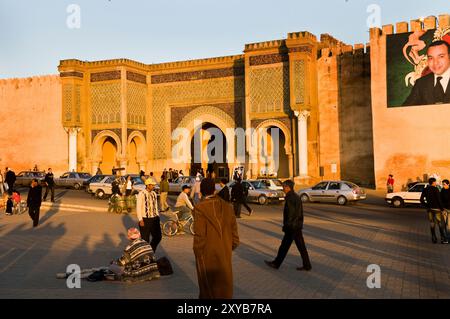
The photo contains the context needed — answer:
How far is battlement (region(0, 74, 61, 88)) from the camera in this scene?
39.3 metres

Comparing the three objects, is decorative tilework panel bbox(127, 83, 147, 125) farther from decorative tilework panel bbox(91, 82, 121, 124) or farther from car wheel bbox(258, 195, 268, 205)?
car wheel bbox(258, 195, 268, 205)

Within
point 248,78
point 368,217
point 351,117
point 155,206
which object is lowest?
point 368,217

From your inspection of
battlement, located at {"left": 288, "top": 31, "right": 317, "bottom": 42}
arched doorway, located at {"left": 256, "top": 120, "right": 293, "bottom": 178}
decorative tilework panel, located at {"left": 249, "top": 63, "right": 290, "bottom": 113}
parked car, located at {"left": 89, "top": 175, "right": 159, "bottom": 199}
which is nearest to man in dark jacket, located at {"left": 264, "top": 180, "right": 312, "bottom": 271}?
parked car, located at {"left": 89, "top": 175, "right": 159, "bottom": 199}

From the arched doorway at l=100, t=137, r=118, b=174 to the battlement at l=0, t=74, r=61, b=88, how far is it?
220 inches

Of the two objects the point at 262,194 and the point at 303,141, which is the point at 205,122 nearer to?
the point at 303,141

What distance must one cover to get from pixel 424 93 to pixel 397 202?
8.35 meters

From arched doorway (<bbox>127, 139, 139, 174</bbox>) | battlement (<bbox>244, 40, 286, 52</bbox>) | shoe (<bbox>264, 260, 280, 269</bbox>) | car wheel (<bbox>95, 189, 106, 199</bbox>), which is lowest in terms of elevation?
shoe (<bbox>264, 260, 280, 269</bbox>)

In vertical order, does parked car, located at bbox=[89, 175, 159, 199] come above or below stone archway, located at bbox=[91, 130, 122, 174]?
below

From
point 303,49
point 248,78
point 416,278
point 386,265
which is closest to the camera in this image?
point 416,278

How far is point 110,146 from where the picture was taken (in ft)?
134

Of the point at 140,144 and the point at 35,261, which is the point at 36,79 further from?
the point at 35,261

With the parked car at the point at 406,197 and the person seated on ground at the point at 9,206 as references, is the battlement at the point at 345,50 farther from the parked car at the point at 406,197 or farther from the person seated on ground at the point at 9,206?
the person seated on ground at the point at 9,206
